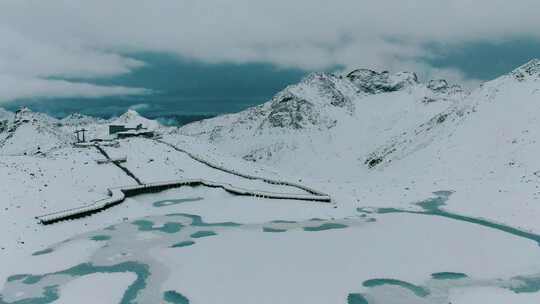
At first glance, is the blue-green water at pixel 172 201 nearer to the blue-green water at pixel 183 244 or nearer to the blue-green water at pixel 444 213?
the blue-green water at pixel 183 244

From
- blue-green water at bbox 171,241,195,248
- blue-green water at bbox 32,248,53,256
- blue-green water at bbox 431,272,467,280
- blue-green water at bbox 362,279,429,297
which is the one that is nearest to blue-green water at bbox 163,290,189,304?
blue-green water at bbox 171,241,195,248

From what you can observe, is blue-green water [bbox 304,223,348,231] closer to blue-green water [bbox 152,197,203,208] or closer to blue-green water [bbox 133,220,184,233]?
blue-green water [bbox 133,220,184,233]

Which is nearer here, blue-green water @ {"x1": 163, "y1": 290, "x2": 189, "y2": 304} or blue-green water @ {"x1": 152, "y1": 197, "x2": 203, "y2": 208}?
blue-green water @ {"x1": 163, "y1": 290, "x2": 189, "y2": 304}

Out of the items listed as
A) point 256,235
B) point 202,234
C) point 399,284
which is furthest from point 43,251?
point 399,284

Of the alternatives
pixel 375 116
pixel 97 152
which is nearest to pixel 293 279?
pixel 97 152

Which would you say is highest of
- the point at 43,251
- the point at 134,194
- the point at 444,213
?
the point at 134,194

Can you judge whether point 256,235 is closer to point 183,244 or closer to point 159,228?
point 183,244

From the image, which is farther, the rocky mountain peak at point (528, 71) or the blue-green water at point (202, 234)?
the rocky mountain peak at point (528, 71)

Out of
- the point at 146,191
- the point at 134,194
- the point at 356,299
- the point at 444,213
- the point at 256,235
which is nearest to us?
the point at 356,299

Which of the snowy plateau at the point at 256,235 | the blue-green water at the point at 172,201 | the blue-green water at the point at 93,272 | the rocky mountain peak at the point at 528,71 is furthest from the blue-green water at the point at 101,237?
the rocky mountain peak at the point at 528,71

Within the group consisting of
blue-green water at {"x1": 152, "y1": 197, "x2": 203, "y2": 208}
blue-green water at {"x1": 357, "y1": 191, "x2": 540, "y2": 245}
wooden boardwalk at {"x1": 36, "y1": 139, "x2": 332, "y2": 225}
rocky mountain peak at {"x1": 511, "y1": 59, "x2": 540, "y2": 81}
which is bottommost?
blue-green water at {"x1": 357, "y1": 191, "x2": 540, "y2": 245}

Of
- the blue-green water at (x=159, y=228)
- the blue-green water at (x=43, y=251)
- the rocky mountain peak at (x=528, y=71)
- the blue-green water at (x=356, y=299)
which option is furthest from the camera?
the rocky mountain peak at (x=528, y=71)

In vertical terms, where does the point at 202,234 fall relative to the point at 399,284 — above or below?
above
